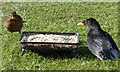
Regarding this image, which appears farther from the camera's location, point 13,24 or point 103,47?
point 13,24

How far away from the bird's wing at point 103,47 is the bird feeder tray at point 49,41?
0.31 meters

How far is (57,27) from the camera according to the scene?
9258mm

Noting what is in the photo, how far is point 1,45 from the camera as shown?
315 inches

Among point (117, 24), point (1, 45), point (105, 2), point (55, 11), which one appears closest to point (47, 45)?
point (1, 45)

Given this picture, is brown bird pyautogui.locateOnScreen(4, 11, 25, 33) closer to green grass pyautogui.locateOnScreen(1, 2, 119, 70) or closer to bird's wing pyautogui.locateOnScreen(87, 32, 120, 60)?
green grass pyautogui.locateOnScreen(1, 2, 119, 70)

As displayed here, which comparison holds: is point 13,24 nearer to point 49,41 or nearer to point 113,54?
point 49,41

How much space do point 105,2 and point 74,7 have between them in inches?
44.2

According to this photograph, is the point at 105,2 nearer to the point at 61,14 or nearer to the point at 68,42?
the point at 61,14

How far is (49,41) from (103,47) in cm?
105

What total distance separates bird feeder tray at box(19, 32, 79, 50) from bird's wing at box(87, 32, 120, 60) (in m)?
0.31

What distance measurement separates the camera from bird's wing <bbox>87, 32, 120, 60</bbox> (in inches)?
267

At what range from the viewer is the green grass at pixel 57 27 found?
6977 millimetres

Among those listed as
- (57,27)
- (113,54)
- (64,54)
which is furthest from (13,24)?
(113,54)

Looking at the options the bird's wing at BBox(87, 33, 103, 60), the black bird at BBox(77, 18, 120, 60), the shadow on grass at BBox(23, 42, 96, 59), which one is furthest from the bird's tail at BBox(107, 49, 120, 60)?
the shadow on grass at BBox(23, 42, 96, 59)
